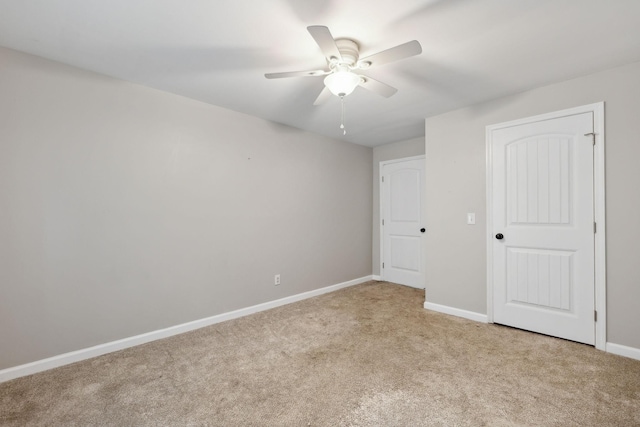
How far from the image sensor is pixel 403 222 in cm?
454

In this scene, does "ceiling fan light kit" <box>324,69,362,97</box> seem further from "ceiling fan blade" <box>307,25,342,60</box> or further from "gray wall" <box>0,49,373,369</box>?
"gray wall" <box>0,49,373,369</box>

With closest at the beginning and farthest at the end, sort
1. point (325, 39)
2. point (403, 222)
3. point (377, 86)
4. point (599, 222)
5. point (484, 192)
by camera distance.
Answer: point (325, 39)
point (377, 86)
point (599, 222)
point (484, 192)
point (403, 222)

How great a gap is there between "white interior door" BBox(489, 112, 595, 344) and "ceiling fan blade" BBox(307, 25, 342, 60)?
7.06ft

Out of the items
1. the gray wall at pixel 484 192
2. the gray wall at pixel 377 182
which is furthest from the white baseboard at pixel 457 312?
the gray wall at pixel 377 182

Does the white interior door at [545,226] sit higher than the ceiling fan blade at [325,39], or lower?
lower

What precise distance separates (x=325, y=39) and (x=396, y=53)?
0.44 meters

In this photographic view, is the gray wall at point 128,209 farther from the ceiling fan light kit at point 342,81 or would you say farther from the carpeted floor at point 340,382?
the ceiling fan light kit at point 342,81

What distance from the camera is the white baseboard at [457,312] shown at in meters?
3.02

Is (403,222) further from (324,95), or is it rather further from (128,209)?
(128,209)

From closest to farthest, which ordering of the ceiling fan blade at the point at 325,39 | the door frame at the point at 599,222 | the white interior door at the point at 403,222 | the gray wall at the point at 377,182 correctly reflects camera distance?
the ceiling fan blade at the point at 325,39
the door frame at the point at 599,222
the white interior door at the point at 403,222
the gray wall at the point at 377,182

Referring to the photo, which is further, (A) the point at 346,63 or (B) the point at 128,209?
(B) the point at 128,209

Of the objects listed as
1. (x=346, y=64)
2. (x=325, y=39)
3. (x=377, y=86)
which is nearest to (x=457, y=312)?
(x=377, y=86)

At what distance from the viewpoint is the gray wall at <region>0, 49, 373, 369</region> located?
207 cm

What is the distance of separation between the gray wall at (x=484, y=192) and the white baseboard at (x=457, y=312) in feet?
0.14
